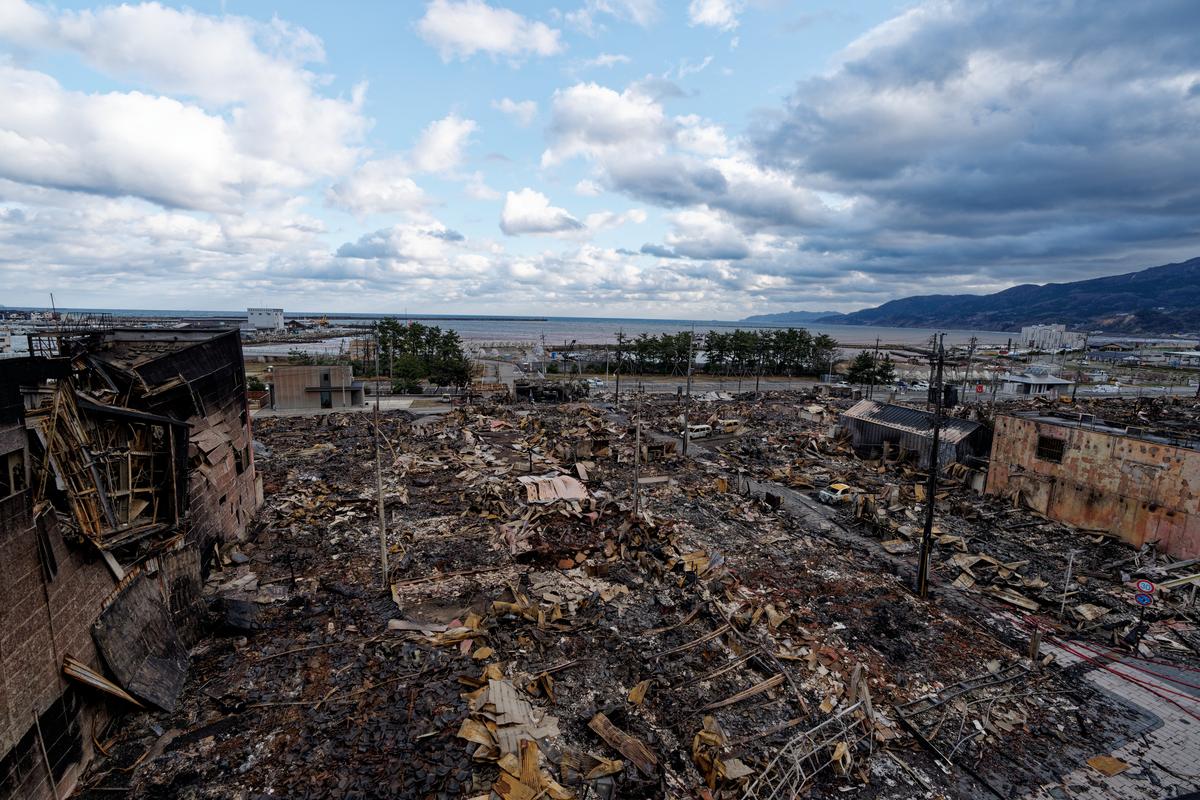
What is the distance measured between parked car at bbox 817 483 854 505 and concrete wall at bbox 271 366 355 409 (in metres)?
35.9

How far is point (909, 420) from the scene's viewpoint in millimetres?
29047

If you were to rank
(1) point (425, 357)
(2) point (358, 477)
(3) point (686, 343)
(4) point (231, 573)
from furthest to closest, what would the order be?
1. (3) point (686, 343)
2. (1) point (425, 357)
3. (2) point (358, 477)
4. (4) point (231, 573)

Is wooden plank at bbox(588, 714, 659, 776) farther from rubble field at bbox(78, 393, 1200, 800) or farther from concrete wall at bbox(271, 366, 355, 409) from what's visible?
concrete wall at bbox(271, 366, 355, 409)

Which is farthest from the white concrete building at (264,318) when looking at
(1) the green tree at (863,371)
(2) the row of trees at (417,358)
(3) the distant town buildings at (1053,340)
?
(3) the distant town buildings at (1053,340)

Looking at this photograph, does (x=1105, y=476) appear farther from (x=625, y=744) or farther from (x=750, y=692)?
(x=625, y=744)

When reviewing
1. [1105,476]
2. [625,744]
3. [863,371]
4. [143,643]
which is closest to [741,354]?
[863,371]

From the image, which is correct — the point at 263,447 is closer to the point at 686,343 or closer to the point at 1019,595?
the point at 1019,595

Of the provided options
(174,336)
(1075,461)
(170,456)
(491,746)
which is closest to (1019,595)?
(1075,461)

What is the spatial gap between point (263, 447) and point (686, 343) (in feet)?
191

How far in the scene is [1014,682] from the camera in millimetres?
11250

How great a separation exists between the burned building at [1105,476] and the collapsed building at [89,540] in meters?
28.1

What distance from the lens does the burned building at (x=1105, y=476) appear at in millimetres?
17109

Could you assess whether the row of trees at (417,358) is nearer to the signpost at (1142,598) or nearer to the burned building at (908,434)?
the burned building at (908,434)

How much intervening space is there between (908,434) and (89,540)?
32302mm
